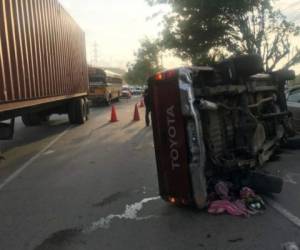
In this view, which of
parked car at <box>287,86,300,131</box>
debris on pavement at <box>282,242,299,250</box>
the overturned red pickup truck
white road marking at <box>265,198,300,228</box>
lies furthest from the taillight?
parked car at <box>287,86,300,131</box>

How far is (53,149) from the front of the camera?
1131 cm

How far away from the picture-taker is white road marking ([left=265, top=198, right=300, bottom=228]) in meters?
4.83

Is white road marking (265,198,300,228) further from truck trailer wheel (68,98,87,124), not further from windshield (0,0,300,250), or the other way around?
truck trailer wheel (68,98,87,124)

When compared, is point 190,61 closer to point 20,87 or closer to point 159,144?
point 20,87

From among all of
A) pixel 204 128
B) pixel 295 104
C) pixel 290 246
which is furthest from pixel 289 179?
pixel 295 104

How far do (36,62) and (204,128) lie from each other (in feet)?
21.8

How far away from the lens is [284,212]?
16.9 ft

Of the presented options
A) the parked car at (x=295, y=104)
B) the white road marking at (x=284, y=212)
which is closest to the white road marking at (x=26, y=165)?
the white road marking at (x=284, y=212)

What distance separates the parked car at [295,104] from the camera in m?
9.52

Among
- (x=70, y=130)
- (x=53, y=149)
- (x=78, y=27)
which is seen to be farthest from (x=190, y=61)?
(x=53, y=149)

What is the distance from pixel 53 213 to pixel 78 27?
14.9 metres

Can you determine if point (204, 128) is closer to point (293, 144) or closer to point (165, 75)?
point (165, 75)

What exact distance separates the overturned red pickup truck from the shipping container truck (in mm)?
4195

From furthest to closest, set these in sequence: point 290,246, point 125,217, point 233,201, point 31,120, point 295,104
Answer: point 31,120, point 295,104, point 233,201, point 125,217, point 290,246
